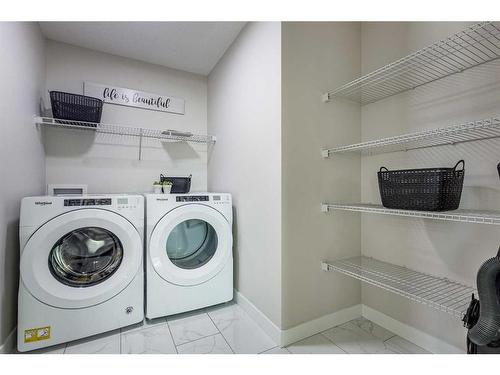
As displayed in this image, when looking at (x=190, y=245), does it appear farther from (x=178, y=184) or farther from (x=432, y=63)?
(x=432, y=63)

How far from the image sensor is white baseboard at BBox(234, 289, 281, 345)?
4.61 feet

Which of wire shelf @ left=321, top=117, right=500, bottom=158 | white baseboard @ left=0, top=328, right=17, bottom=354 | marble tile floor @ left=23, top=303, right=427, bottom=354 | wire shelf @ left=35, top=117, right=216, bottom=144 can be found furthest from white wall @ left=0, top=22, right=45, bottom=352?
wire shelf @ left=321, top=117, right=500, bottom=158

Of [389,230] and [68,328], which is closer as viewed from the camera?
[68,328]

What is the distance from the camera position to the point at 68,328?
4.48ft

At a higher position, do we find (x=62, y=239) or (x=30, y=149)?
(x=30, y=149)

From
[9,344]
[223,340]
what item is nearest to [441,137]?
[223,340]

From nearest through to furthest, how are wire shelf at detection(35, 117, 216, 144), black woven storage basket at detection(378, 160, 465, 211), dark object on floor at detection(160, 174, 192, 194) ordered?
1. black woven storage basket at detection(378, 160, 465, 211)
2. wire shelf at detection(35, 117, 216, 144)
3. dark object on floor at detection(160, 174, 192, 194)

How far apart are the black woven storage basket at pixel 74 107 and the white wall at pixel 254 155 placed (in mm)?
958

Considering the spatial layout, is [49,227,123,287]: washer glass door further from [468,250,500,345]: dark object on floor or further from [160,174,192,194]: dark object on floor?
[468,250,500,345]: dark object on floor

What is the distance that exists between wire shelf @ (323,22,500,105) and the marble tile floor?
1433mm

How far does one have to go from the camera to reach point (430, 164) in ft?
4.32
